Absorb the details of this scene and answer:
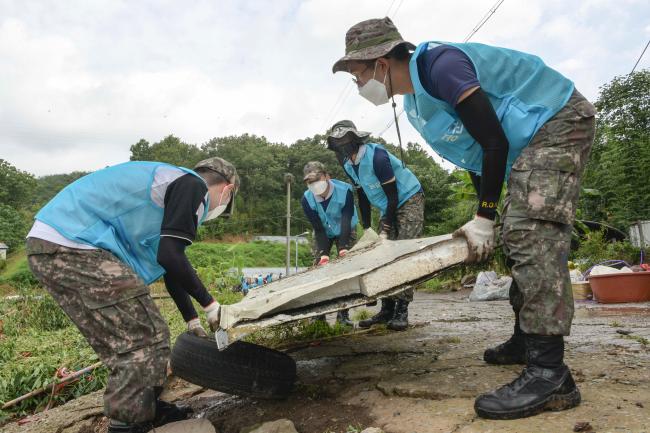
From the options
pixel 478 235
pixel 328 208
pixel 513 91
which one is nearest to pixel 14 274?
pixel 328 208

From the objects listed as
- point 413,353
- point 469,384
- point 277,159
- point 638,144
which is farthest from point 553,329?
point 277,159

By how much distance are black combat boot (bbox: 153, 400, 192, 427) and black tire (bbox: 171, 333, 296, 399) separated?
23cm

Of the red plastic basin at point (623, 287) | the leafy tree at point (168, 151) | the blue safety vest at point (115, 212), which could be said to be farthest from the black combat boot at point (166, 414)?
the leafy tree at point (168, 151)

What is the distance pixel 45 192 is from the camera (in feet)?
210

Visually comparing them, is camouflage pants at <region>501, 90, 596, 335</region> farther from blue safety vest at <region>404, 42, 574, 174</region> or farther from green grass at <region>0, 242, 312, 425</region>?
green grass at <region>0, 242, 312, 425</region>

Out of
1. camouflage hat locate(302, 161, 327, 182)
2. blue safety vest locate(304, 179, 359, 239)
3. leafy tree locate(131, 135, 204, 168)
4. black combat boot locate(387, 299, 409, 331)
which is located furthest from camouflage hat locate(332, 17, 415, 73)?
leafy tree locate(131, 135, 204, 168)

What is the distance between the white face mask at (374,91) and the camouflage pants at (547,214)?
0.83 m

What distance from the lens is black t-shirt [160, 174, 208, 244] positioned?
2.39 metres

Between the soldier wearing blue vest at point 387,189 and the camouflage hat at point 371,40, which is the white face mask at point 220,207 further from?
the soldier wearing blue vest at point 387,189

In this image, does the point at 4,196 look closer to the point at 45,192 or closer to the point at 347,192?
the point at 45,192

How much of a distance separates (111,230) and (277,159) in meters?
53.4

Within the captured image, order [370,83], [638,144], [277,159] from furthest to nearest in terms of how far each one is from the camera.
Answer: [277,159] → [638,144] → [370,83]

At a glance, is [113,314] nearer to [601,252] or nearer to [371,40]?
[371,40]

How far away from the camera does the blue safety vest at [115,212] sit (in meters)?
2.45
